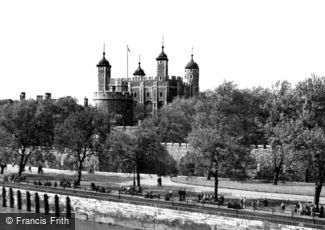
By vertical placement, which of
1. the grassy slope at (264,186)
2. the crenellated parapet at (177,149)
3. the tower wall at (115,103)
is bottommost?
the grassy slope at (264,186)

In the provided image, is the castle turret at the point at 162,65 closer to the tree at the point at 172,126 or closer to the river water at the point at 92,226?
the tree at the point at 172,126

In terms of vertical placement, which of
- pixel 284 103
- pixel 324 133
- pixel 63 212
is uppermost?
pixel 284 103

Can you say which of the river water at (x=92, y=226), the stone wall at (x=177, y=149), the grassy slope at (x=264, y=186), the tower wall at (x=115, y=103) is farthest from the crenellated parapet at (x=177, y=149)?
the tower wall at (x=115, y=103)

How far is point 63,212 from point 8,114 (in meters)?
24.2

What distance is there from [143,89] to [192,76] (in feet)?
43.9

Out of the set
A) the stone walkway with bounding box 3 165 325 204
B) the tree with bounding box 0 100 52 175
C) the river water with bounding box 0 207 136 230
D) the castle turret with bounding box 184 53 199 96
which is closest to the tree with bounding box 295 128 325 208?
the stone walkway with bounding box 3 165 325 204

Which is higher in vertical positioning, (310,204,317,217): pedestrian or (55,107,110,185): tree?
(55,107,110,185): tree

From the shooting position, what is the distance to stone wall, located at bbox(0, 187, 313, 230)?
3312cm

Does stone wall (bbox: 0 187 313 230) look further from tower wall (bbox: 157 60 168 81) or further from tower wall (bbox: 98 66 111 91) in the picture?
tower wall (bbox: 98 66 111 91)

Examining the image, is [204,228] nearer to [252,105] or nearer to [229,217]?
[229,217]

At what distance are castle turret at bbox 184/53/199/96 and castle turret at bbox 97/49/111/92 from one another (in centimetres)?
1926

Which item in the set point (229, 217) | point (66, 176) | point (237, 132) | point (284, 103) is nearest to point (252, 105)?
point (237, 132)

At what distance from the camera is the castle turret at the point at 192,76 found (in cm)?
12675

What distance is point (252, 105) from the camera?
217ft
